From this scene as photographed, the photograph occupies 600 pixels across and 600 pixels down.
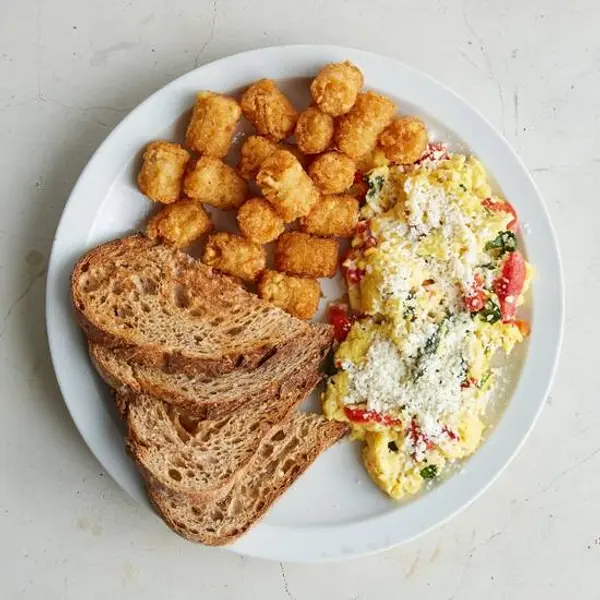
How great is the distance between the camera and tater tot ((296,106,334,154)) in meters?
3.28

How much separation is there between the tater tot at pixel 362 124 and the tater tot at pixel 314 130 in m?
0.06

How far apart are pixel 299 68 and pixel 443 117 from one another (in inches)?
26.2

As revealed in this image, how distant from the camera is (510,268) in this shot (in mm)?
3285

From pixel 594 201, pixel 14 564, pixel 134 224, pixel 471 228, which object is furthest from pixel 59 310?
pixel 594 201

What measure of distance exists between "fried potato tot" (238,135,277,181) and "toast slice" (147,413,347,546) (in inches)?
43.0

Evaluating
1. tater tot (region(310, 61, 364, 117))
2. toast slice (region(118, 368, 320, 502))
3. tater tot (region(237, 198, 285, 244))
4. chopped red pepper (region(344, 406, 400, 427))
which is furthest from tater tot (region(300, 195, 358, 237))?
chopped red pepper (region(344, 406, 400, 427))

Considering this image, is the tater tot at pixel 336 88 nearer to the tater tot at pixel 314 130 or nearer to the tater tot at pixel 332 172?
the tater tot at pixel 314 130

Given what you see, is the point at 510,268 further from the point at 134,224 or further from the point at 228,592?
the point at 228,592

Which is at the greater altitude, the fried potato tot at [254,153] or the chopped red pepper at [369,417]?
the fried potato tot at [254,153]

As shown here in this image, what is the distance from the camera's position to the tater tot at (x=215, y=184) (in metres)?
3.29

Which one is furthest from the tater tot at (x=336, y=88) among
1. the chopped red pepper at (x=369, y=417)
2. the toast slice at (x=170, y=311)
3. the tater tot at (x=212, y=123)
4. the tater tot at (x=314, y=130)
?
the chopped red pepper at (x=369, y=417)

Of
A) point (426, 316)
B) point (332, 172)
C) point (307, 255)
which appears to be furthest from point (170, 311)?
point (426, 316)

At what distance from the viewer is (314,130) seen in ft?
10.8

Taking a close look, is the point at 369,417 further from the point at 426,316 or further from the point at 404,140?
the point at 404,140
